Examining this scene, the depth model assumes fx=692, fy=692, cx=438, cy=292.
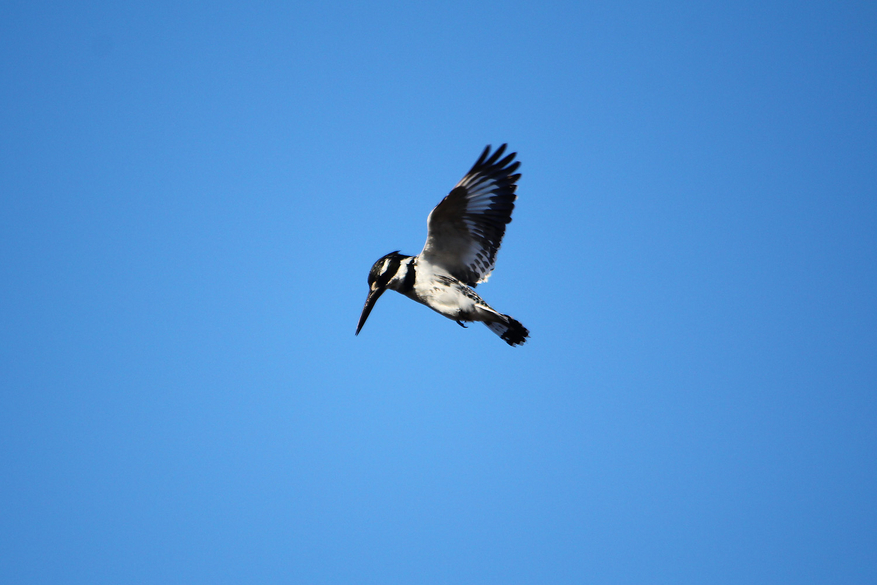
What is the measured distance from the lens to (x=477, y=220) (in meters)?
5.32

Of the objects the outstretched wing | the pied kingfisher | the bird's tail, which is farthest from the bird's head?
the bird's tail

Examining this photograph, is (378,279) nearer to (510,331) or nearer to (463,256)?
(463,256)

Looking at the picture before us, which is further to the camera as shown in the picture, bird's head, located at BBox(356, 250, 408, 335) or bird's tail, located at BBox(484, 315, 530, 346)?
bird's tail, located at BBox(484, 315, 530, 346)

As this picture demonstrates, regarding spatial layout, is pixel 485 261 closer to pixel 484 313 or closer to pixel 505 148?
pixel 484 313

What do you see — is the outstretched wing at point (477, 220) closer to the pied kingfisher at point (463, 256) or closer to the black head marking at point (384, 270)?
the pied kingfisher at point (463, 256)

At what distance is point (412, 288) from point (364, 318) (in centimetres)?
42

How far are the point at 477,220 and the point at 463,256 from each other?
32 cm

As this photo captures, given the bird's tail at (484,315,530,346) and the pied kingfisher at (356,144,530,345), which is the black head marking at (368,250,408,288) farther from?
the bird's tail at (484,315,530,346)

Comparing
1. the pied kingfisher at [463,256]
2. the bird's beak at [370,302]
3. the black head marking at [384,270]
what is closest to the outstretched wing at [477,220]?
the pied kingfisher at [463,256]

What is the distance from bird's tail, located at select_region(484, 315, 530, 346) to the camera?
529 cm

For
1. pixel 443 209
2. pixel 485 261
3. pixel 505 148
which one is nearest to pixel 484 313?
pixel 485 261

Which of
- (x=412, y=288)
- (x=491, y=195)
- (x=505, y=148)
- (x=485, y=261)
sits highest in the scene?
(x=505, y=148)

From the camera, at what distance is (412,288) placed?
5.21 metres

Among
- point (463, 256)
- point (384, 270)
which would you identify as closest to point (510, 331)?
point (463, 256)
